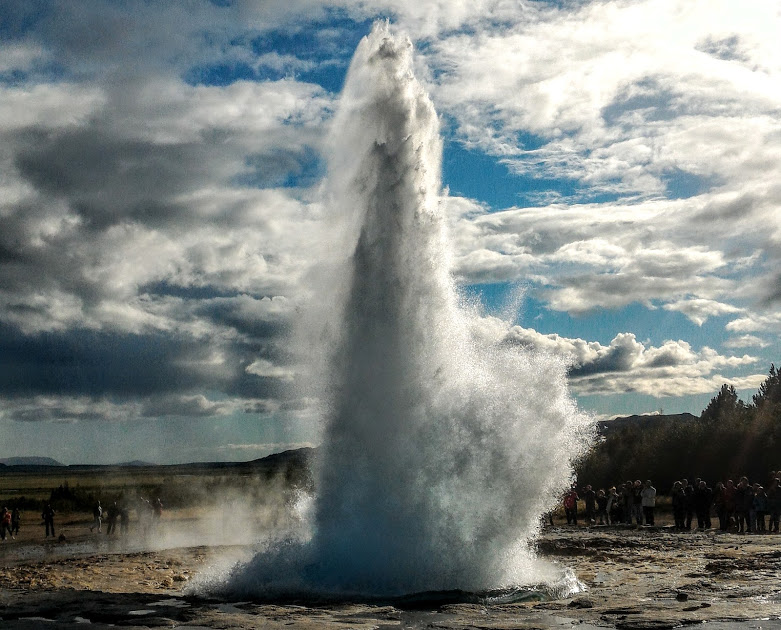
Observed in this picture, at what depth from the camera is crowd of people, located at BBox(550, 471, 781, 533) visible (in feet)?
81.8

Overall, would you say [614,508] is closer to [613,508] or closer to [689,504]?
[613,508]

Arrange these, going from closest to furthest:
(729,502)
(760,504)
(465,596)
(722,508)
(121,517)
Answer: (465,596) < (760,504) < (729,502) < (722,508) < (121,517)

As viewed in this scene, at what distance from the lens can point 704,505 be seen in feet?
89.1

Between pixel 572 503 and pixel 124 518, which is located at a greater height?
pixel 572 503

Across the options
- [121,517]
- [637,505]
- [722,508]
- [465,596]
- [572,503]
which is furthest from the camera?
[121,517]

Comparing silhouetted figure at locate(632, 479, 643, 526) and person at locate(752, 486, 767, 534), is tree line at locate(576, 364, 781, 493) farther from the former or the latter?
person at locate(752, 486, 767, 534)

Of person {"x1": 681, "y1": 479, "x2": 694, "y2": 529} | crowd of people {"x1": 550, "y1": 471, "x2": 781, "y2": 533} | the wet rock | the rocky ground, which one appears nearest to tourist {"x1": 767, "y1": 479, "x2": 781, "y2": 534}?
crowd of people {"x1": 550, "y1": 471, "x2": 781, "y2": 533}

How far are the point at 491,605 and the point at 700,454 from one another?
1475 inches

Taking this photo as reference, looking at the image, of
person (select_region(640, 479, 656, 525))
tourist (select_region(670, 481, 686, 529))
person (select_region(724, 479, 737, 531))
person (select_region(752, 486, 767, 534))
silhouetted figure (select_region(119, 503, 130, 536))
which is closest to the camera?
person (select_region(752, 486, 767, 534))

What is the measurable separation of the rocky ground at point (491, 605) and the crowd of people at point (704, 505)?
7.53 feet

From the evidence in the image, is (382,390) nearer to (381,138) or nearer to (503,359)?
(503,359)

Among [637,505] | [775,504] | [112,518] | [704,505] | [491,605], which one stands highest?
[775,504]

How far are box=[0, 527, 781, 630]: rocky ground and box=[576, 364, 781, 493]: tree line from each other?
18553 mm

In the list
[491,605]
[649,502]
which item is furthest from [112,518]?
[491,605]
